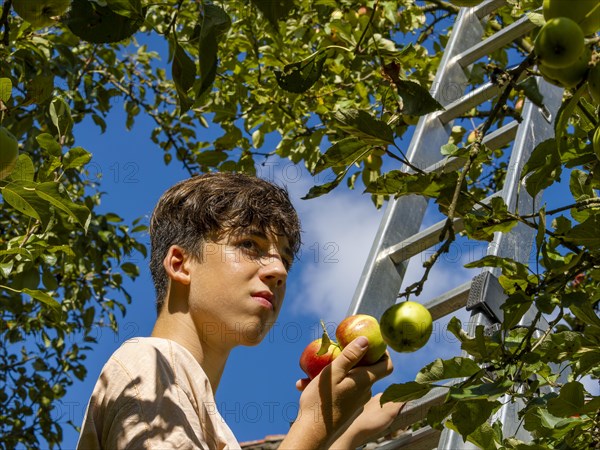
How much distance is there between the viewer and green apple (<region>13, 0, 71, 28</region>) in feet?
3.95

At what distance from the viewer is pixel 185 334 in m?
1.76

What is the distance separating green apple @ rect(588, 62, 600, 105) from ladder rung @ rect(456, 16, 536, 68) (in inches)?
65.8

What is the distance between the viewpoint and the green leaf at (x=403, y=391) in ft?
4.76

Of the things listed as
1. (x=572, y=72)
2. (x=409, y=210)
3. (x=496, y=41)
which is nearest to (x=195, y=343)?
(x=572, y=72)

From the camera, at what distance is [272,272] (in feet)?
5.91

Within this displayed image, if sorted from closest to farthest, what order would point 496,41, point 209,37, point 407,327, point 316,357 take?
point 209,37 → point 407,327 → point 316,357 → point 496,41

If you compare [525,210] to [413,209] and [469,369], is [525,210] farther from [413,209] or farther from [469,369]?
[469,369]

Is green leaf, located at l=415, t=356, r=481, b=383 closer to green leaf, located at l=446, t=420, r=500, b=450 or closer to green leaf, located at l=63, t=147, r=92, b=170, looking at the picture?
green leaf, located at l=446, t=420, r=500, b=450

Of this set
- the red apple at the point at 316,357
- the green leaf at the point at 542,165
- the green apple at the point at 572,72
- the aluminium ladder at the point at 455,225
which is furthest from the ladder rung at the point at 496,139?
the green apple at the point at 572,72

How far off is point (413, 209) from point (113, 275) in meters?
2.19

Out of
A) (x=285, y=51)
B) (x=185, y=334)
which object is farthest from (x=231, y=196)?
(x=285, y=51)

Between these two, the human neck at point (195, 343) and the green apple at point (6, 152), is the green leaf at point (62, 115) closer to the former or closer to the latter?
the human neck at point (195, 343)

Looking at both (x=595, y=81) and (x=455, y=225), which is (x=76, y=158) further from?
(x=595, y=81)

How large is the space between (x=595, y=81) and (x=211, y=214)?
0.95 meters
